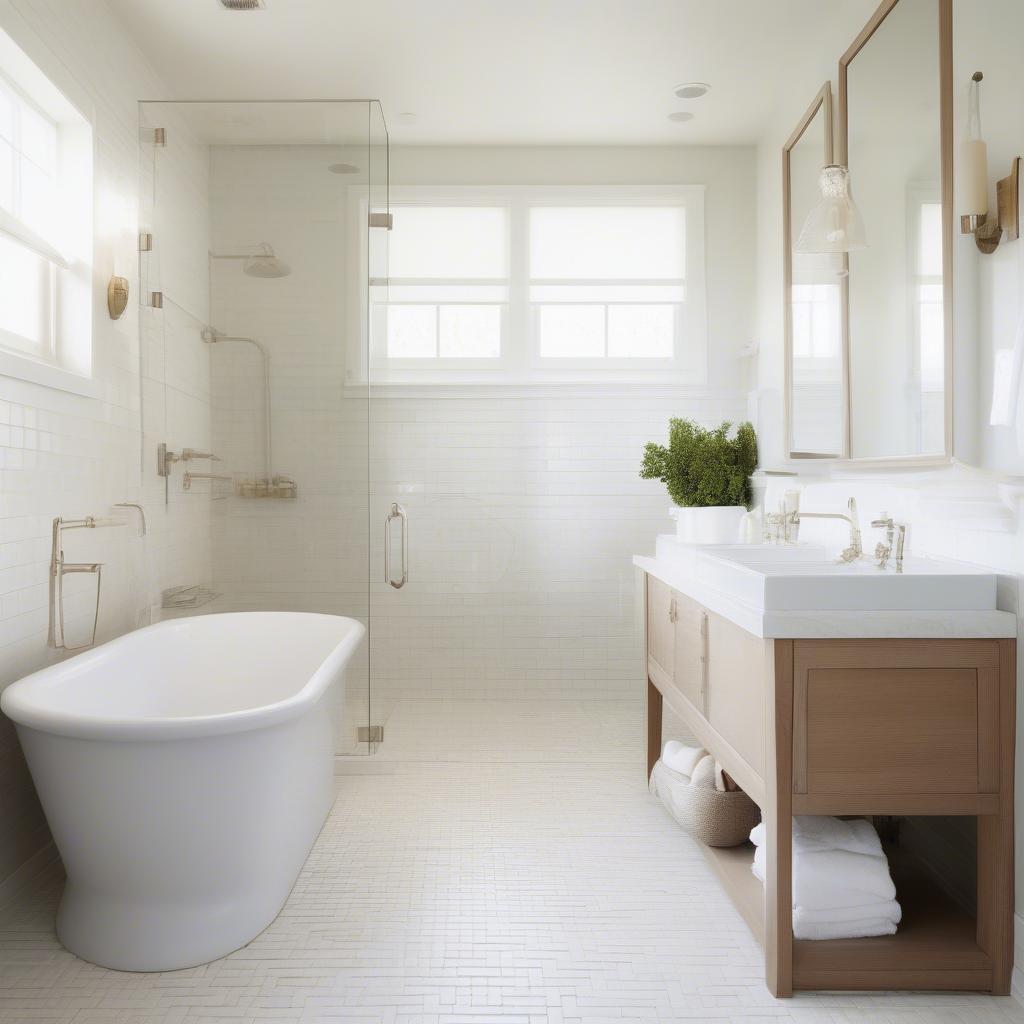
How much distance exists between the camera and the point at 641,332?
14.7 feet

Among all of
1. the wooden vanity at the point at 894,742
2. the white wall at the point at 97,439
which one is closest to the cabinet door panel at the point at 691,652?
the wooden vanity at the point at 894,742

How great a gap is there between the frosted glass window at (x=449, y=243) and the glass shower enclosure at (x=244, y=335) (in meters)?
1.14

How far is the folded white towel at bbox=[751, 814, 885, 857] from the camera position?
81.7 inches

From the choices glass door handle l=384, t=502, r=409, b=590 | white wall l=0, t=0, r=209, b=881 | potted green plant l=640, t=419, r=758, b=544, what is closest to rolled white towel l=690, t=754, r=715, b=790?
potted green plant l=640, t=419, r=758, b=544

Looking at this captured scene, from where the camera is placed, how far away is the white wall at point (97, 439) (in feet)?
8.17

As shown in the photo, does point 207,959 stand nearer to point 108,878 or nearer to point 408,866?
point 108,878

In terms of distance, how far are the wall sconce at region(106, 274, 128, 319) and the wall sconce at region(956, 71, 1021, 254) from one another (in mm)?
2817

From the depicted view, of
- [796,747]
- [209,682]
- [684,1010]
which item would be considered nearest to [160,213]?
[209,682]

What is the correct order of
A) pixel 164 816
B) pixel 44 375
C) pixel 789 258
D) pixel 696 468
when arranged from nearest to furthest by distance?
pixel 164 816 → pixel 44 375 → pixel 789 258 → pixel 696 468

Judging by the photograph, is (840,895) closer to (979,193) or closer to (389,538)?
(979,193)

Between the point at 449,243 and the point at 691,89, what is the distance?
4.65ft

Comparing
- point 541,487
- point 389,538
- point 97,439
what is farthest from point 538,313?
point 97,439

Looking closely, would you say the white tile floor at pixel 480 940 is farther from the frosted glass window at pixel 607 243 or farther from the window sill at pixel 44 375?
the frosted glass window at pixel 607 243

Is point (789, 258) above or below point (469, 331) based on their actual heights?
above
